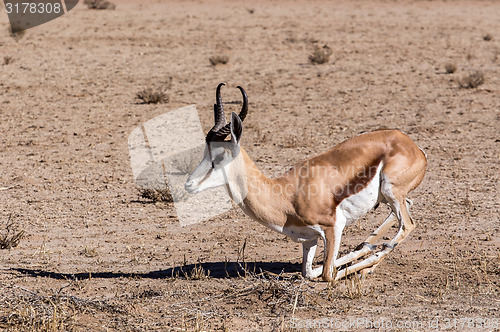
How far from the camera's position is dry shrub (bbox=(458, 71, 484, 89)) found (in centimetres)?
1504

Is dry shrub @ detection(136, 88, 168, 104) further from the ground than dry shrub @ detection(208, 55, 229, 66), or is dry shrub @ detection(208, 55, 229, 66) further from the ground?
dry shrub @ detection(136, 88, 168, 104)

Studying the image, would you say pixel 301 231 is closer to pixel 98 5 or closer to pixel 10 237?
pixel 10 237

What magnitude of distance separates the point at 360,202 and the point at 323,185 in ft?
1.35

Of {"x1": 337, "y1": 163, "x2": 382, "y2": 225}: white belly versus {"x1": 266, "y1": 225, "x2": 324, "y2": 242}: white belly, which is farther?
{"x1": 337, "y1": 163, "x2": 382, "y2": 225}: white belly

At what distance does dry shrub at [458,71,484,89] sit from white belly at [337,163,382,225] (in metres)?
9.44

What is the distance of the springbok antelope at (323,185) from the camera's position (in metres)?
5.96

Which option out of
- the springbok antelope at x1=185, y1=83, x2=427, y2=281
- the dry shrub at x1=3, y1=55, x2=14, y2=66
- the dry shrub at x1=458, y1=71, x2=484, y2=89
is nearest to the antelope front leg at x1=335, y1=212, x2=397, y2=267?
the springbok antelope at x1=185, y1=83, x2=427, y2=281

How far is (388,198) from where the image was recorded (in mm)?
6609

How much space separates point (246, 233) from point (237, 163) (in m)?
2.31

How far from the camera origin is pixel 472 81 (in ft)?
49.3

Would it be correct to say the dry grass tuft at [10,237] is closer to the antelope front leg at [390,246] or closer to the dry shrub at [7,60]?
the antelope front leg at [390,246]

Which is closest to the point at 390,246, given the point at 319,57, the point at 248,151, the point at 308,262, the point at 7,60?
the point at 308,262

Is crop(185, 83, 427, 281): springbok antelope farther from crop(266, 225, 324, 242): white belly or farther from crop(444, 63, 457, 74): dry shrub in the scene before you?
crop(444, 63, 457, 74): dry shrub

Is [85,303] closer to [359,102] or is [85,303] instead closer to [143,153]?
[143,153]
